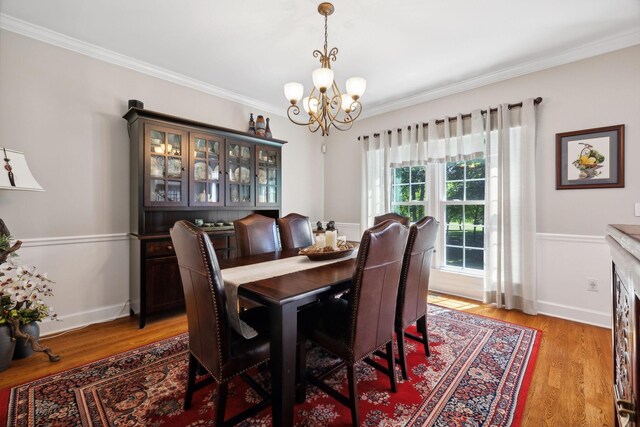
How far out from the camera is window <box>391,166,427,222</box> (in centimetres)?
387

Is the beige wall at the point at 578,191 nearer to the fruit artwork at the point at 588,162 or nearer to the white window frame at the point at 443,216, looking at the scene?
the fruit artwork at the point at 588,162

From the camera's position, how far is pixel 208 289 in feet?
4.21

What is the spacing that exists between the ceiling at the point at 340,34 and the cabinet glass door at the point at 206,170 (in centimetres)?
77

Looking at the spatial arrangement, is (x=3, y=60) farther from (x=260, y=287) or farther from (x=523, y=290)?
(x=523, y=290)

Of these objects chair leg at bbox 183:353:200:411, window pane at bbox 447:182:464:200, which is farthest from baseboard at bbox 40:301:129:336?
window pane at bbox 447:182:464:200

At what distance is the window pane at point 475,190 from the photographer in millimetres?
3393

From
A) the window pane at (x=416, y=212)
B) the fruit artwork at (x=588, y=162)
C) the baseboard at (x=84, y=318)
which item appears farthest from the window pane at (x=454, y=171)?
the baseboard at (x=84, y=318)

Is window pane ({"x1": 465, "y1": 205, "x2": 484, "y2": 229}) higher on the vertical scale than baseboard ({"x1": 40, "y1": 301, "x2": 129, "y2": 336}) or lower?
higher

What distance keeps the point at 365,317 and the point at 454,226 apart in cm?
266

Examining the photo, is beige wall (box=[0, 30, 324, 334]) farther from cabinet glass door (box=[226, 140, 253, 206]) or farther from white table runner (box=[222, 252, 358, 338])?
white table runner (box=[222, 252, 358, 338])

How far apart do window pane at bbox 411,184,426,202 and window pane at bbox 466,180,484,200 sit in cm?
55

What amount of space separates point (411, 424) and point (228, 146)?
3.11m

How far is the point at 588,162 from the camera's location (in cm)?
269

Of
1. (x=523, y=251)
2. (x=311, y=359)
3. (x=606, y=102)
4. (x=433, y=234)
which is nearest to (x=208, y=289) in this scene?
(x=311, y=359)
